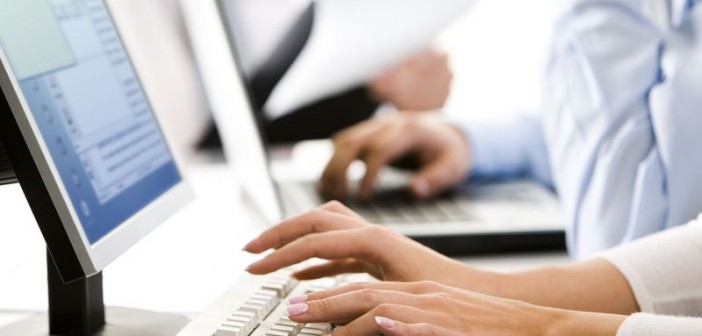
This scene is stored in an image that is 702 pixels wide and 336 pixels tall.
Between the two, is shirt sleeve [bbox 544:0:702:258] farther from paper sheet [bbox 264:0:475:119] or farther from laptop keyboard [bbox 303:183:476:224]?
paper sheet [bbox 264:0:475:119]

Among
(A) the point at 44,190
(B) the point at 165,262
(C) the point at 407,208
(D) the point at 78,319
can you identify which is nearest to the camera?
(A) the point at 44,190

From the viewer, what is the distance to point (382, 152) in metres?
1.19

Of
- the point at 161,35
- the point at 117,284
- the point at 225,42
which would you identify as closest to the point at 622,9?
the point at 225,42

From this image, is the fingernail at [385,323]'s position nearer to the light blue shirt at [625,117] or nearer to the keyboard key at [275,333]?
the keyboard key at [275,333]

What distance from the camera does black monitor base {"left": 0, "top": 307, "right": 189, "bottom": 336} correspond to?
0.66 meters

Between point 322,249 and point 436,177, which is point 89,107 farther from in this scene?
point 436,177

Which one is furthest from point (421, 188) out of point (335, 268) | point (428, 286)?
point (428, 286)

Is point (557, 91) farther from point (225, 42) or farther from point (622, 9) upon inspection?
point (225, 42)

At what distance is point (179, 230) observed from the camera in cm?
108

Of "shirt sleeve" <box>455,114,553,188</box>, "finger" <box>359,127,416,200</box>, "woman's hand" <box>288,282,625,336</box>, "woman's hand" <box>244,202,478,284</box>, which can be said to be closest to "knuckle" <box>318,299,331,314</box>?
"woman's hand" <box>288,282,625,336</box>

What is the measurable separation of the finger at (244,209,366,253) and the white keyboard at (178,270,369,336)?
0.13 feet

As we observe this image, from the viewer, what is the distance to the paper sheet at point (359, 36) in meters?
1.38

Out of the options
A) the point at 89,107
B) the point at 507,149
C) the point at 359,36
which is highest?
the point at 89,107

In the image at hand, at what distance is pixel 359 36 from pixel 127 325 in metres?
0.81
